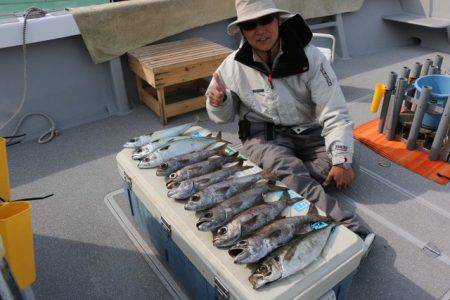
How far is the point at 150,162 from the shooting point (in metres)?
2.39

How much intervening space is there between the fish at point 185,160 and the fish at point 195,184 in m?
0.18

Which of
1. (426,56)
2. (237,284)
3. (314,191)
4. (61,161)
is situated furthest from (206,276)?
(426,56)

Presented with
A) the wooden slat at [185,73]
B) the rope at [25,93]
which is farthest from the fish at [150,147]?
the rope at [25,93]

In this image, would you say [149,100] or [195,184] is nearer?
[195,184]

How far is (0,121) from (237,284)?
3.68 metres

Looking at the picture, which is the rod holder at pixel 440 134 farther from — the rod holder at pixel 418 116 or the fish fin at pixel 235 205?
the fish fin at pixel 235 205

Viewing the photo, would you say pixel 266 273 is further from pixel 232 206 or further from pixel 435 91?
pixel 435 91

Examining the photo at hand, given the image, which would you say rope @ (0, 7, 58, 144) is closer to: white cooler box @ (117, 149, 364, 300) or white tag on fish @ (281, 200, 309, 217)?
white cooler box @ (117, 149, 364, 300)

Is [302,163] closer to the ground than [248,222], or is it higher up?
closer to the ground

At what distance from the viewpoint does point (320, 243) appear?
5.79 feet

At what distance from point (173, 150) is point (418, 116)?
2496 mm

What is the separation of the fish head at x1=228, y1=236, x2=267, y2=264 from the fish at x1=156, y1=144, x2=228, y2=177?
81 cm

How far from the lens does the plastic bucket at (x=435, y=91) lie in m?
3.49

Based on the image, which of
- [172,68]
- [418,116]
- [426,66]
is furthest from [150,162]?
[426,66]
